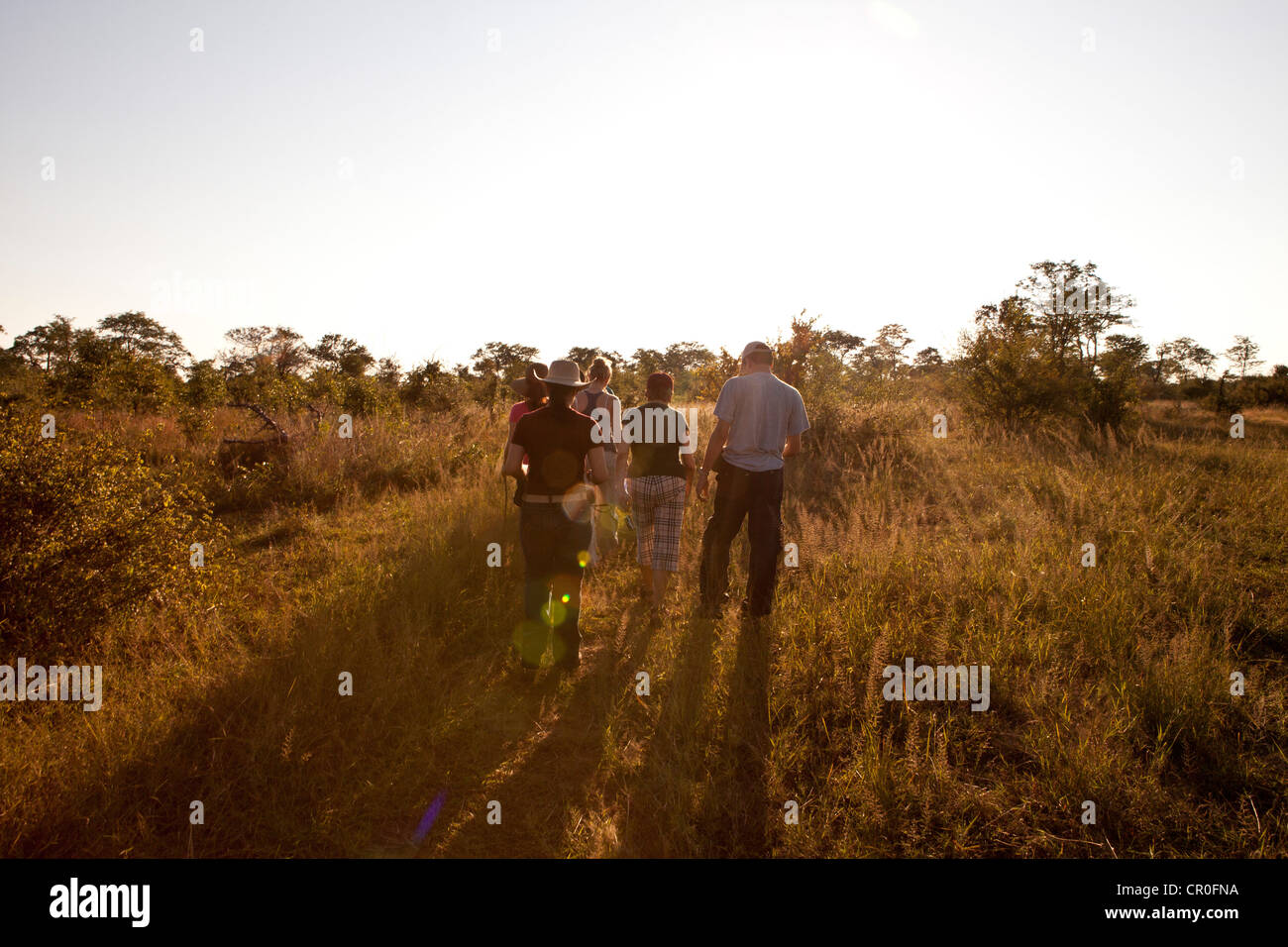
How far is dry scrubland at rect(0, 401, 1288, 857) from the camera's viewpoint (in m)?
2.58

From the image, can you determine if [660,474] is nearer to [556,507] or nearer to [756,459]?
[756,459]

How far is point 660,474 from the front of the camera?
16.6ft

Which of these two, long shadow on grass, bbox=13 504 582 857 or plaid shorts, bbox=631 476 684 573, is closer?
long shadow on grass, bbox=13 504 582 857

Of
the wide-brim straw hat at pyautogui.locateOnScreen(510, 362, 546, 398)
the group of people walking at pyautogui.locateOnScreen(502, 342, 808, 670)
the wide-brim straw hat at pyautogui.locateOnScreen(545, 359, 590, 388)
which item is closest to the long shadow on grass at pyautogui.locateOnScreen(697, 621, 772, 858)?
the group of people walking at pyautogui.locateOnScreen(502, 342, 808, 670)

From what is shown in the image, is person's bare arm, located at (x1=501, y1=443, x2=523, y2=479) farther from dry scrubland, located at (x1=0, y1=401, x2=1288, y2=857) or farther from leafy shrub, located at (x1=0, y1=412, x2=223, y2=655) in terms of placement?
leafy shrub, located at (x1=0, y1=412, x2=223, y2=655)

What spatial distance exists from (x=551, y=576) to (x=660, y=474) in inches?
58.0

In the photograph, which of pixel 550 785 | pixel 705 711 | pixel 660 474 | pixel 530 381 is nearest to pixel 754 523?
pixel 660 474

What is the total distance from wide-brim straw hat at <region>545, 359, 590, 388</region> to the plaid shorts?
145 cm

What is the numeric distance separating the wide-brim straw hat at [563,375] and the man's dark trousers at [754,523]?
1.49 meters

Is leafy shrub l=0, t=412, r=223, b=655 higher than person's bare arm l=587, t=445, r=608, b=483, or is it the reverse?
person's bare arm l=587, t=445, r=608, b=483

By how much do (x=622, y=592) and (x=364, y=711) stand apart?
2.68 m

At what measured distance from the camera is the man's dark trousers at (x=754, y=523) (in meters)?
4.48
